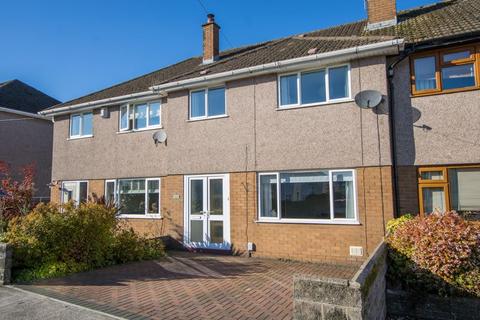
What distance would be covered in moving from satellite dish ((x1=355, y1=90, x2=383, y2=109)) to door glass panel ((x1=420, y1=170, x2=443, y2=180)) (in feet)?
6.71

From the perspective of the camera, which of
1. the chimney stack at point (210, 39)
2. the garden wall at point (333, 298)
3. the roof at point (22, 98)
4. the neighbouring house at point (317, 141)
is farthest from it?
the roof at point (22, 98)

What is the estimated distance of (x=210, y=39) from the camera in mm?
14758

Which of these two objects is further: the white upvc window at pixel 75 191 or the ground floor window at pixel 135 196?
the white upvc window at pixel 75 191

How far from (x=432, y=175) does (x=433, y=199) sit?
575 mm

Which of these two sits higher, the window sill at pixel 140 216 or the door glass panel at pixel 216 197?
the door glass panel at pixel 216 197

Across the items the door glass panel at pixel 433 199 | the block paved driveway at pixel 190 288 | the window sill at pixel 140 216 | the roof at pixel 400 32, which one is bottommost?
the block paved driveway at pixel 190 288

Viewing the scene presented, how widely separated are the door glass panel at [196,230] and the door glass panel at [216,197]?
614 mm

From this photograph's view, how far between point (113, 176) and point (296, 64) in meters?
8.22

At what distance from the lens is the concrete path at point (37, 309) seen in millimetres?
5375

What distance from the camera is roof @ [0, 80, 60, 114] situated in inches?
766

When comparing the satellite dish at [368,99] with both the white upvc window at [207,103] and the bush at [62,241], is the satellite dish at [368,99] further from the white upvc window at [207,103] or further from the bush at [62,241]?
the bush at [62,241]

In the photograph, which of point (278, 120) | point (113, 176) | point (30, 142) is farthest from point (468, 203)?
point (30, 142)

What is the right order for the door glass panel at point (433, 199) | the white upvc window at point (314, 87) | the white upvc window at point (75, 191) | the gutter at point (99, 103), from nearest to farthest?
the door glass panel at point (433, 199)
the white upvc window at point (314, 87)
the gutter at point (99, 103)
the white upvc window at point (75, 191)

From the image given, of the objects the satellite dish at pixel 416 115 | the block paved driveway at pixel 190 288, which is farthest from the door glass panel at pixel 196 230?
the satellite dish at pixel 416 115
